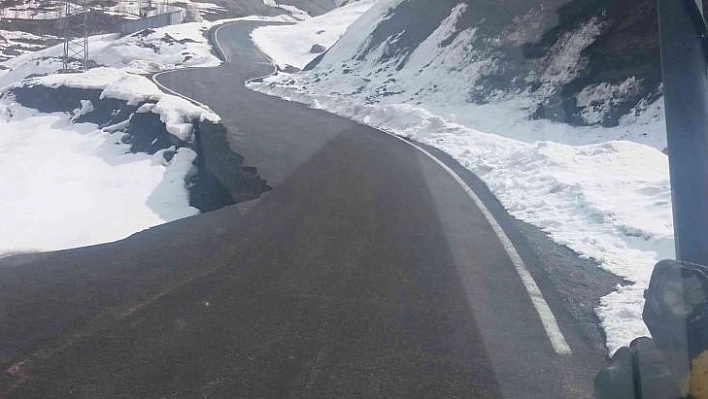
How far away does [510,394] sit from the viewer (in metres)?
5.12

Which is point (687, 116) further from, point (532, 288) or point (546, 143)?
point (546, 143)

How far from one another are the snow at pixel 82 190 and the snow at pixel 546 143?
5527 millimetres

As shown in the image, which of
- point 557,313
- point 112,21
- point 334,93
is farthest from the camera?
point 112,21

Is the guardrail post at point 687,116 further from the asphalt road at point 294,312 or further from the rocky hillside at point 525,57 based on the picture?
the rocky hillside at point 525,57

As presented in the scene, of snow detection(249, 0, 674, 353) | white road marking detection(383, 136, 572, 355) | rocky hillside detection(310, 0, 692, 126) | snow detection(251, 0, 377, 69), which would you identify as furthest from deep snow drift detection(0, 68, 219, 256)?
snow detection(251, 0, 377, 69)

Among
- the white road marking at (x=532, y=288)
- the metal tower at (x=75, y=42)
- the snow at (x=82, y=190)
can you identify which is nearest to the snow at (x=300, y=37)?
the metal tower at (x=75, y=42)

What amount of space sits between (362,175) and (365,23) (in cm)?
3667

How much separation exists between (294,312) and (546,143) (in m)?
11.2

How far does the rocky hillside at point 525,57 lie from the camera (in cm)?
2166

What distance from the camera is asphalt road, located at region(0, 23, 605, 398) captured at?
5.30m

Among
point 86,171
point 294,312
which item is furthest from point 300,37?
point 294,312

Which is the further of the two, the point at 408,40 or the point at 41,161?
the point at 408,40

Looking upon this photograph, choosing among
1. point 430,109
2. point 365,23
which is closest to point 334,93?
point 430,109

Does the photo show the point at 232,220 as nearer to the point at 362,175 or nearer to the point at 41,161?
the point at 362,175
